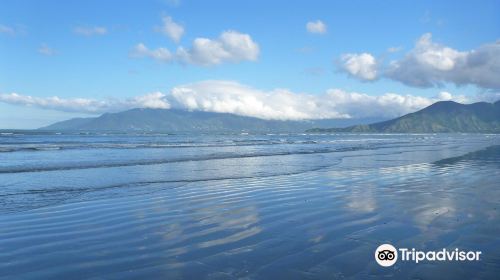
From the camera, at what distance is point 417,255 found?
8344mm

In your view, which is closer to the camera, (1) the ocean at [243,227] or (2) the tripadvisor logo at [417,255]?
(1) the ocean at [243,227]

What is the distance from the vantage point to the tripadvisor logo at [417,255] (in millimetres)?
8094

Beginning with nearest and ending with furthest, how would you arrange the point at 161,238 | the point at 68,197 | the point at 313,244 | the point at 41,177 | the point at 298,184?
the point at 313,244 → the point at 161,238 → the point at 68,197 → the point at 298,184 → the point at 41,177

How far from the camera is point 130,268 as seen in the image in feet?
25.3

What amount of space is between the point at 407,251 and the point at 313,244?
201 cm

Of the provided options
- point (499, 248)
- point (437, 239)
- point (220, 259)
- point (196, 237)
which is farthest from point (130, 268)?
point (499, 248)

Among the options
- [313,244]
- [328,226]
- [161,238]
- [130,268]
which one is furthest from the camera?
[328,226]

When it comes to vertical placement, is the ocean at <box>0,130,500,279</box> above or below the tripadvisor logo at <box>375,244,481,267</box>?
below

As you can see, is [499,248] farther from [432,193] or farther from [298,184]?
[298,184]

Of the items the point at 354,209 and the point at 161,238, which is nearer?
the point at 161,238

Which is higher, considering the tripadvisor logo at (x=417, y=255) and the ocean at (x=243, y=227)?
the tripadvisor logo at (x=417, y=255)

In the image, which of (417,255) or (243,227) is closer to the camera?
(417,255)

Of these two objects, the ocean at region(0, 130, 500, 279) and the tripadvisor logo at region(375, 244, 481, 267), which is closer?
the ocean at region(0, 130, 500, 279)

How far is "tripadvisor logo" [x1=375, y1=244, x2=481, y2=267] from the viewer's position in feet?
26.6
